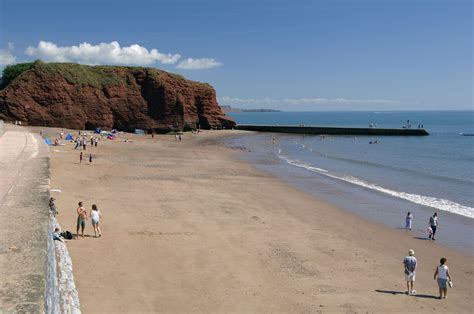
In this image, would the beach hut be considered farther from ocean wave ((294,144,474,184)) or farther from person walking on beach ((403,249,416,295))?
person walking on beach ((403,249,416,295))

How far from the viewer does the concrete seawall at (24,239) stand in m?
6.42

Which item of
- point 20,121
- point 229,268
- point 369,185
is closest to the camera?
point 229,268

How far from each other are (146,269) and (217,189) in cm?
1298

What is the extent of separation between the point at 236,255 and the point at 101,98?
5344 cm

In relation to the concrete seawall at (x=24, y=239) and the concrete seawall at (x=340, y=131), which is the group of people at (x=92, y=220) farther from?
the concrete seawall at (x=340, y=131)

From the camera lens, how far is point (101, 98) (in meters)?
62.4

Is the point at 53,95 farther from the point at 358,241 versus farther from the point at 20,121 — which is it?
the point at 358,241

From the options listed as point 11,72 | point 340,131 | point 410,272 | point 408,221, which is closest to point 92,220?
point 410,272

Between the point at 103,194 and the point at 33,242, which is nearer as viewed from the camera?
the point at 33,242

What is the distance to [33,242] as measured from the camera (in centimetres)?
902

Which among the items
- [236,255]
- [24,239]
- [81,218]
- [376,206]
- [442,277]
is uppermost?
[24,239]

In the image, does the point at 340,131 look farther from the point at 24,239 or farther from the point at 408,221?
the point at 24,239

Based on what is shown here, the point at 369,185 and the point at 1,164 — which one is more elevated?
the point at 1,164

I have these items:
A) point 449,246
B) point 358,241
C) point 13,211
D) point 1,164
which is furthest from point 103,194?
point 449,246
